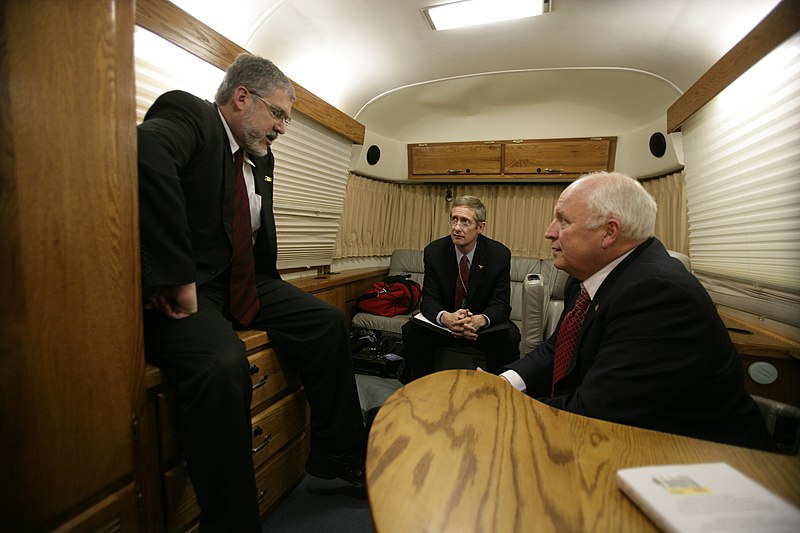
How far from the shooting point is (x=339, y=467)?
180 cm

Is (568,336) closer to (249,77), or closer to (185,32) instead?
(249,77)

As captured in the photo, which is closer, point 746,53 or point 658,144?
point 746,53

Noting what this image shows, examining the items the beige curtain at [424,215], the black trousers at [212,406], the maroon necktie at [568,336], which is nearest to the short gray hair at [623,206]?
the maroon necktie at [568,336]

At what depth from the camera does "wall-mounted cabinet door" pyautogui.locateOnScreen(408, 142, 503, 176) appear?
4.36 m

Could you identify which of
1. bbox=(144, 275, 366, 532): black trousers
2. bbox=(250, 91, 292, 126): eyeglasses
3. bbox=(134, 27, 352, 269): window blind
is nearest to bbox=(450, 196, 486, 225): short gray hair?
bbox=(134, 27, 352, 269): window blind

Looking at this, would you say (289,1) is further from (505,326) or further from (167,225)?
(505,326)

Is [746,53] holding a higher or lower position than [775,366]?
higher

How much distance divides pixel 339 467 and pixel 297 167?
2.21 m

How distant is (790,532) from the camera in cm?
45

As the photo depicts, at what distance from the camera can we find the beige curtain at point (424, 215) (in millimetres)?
4539

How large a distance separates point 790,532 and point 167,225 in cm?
152

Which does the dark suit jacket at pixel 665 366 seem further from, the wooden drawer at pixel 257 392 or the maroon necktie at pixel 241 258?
the maroon necktie at pixel 241 258

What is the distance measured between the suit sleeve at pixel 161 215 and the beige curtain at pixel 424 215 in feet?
9.64

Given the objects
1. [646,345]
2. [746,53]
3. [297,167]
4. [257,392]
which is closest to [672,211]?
[746,53]
